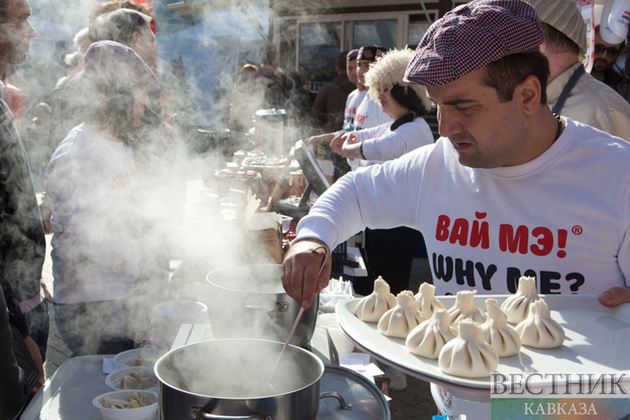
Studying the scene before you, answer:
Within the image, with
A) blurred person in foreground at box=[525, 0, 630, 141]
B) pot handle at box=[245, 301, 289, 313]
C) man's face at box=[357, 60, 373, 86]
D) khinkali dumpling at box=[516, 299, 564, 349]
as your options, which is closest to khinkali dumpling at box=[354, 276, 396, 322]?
pot handle at box=[245, 301, 289, 313]

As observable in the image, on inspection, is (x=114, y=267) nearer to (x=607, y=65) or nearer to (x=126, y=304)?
(x=126, y=304)

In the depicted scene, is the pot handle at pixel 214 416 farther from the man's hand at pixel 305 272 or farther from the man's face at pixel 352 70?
the man's face at pixel 352 70

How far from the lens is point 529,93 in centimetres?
153

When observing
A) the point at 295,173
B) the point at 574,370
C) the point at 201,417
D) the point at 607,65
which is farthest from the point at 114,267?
the point at 607,65

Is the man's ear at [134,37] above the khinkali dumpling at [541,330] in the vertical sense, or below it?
above

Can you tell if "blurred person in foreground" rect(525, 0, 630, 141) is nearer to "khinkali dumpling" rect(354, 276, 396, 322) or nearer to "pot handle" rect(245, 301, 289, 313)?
"khinkali dumpling" rect(354, 276, 396, 322)

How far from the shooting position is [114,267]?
99.4 inches

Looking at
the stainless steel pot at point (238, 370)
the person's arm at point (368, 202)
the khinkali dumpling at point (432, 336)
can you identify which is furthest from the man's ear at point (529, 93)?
the stainless steel pot at point (238, 370)

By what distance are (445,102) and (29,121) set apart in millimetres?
8051

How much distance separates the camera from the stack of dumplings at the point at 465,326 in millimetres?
1217

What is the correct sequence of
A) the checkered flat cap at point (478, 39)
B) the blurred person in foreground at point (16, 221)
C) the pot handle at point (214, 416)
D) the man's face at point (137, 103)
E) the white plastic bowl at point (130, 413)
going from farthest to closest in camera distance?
the man's face at point (137, 103) → the blurred person in foreground at point (16, 221) → the checkered flat cap at point (478, 39) → the white plastic bowl at point (130, 413) → the pot handle at point (214, 416)

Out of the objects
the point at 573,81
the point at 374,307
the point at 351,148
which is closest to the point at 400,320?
the point at 374,307

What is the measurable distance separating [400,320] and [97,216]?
5.77 feet

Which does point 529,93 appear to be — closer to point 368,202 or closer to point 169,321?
point 368,202
